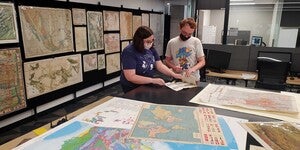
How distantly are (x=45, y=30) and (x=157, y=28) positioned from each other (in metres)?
3.82

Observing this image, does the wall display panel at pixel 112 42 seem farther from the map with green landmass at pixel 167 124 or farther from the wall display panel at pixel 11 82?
the map with green landmass at pixel 167 124

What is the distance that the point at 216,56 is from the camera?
12.2 ft

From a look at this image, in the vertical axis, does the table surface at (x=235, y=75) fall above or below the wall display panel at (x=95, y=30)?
below

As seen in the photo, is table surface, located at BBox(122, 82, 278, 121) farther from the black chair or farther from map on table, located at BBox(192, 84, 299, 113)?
the black chair

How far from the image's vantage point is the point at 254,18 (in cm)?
700

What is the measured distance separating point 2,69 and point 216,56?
→ 3.15 meters

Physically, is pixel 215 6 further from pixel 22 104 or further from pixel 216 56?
pixel 22 104

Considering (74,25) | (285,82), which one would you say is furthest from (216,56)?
(74,25)

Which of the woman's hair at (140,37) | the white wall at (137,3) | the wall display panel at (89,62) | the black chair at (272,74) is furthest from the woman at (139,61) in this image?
the white wall at (137,3)

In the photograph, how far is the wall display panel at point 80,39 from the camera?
3.51 m

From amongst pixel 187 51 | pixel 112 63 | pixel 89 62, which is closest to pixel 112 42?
pixel 112 63

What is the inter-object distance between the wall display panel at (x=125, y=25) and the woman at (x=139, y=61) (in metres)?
2.90

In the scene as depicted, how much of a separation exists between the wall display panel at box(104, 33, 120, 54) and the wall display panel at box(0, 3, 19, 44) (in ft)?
5.95

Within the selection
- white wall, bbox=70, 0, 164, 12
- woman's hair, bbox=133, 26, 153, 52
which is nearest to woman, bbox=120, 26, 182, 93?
woman's hair, bbox=133, 26, 153, 52
